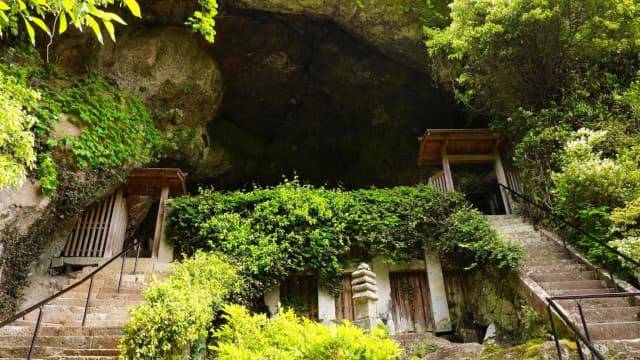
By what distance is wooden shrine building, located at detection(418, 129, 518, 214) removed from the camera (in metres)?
11.5

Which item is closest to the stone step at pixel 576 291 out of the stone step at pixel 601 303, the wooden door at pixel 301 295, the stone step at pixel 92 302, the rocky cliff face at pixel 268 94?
the stone step at pixel 601 303

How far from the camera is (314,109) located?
16781mm

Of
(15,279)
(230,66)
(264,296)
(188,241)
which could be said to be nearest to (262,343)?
(264,296)

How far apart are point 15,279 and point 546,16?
462 inches

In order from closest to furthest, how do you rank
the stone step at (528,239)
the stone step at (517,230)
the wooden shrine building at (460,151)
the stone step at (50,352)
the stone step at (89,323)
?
1. the stone step at (50,352)
2. the stone step at (89,323)
3. the stone step at (528,239)
4. the stone step at (517,230)
5. the wooden shrine building at (460,151)

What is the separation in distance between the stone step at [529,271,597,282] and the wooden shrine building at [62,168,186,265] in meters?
7.59

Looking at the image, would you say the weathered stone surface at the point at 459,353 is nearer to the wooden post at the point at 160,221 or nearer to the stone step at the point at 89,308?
the stone step at the point at 89,308

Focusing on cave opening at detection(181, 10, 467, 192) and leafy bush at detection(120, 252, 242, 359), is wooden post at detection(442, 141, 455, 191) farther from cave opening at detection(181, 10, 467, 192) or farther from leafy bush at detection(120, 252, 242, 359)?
leafy bush at detection(120, 252, 242, 359)

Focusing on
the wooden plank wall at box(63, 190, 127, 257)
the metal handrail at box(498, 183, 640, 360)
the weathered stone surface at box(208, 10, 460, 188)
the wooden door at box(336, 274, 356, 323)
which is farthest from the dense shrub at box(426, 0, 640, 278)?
the wooden plank wall at box(63, 190, 127, 257)

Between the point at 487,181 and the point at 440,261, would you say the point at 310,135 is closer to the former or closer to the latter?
the point at 487,181

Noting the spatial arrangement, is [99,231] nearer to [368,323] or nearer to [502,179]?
[368,323]

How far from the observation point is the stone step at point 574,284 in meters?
7.04

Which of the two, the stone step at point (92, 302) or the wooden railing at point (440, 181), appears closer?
the stone step at point (92, 302)

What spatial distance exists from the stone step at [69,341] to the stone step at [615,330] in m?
6.37
